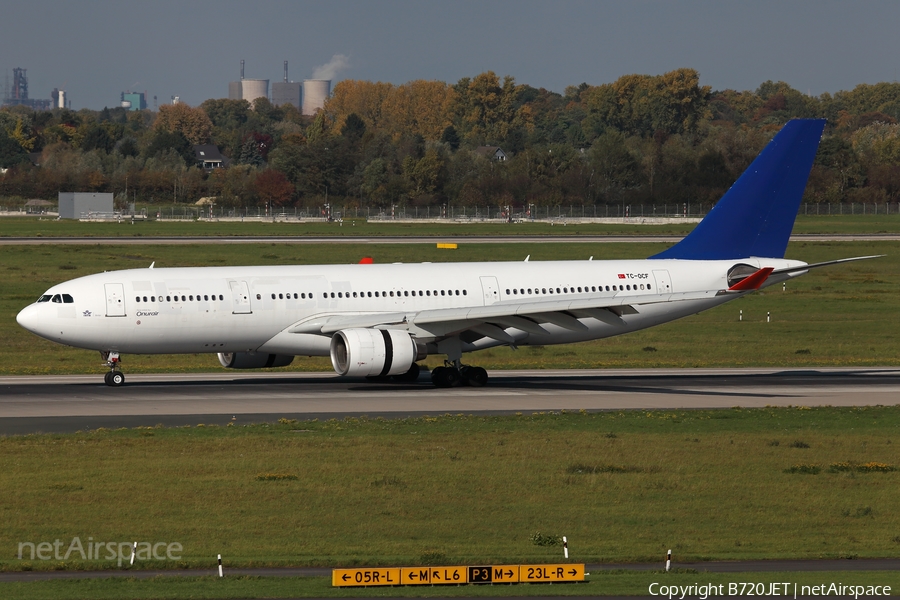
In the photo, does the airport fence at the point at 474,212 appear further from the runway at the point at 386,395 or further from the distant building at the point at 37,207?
the runway at the point at 386,395

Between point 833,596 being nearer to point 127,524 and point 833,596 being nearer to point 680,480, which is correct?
point 680,480

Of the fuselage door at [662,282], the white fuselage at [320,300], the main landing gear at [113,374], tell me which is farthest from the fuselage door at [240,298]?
the fuselage door at [662,282]

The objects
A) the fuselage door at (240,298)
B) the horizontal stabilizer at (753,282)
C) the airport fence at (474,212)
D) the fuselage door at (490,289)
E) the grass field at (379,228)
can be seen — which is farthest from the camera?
the airport fence at (474,212)

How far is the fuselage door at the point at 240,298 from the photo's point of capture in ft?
138

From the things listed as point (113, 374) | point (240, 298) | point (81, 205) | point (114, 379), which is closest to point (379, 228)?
point (81, 205)

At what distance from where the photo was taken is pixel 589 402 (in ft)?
130

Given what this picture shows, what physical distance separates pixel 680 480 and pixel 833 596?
9.66m

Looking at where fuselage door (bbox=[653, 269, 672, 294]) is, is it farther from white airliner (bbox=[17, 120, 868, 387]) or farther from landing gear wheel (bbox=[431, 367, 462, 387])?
landing gear wheel (bbox=[431, 367, 462, 387])

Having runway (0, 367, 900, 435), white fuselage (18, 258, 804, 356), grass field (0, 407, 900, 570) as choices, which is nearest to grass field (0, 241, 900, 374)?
Result: runway (0, 367, 900, 435)

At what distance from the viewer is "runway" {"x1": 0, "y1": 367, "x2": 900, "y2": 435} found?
119 ft

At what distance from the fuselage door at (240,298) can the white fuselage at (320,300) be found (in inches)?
1.3

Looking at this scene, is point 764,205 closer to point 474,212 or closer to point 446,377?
point 446,377

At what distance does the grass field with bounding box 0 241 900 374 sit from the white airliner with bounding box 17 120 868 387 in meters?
5.85

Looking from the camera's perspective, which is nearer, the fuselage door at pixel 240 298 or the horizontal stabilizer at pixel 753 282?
the fuselage door at pixel 240 298
